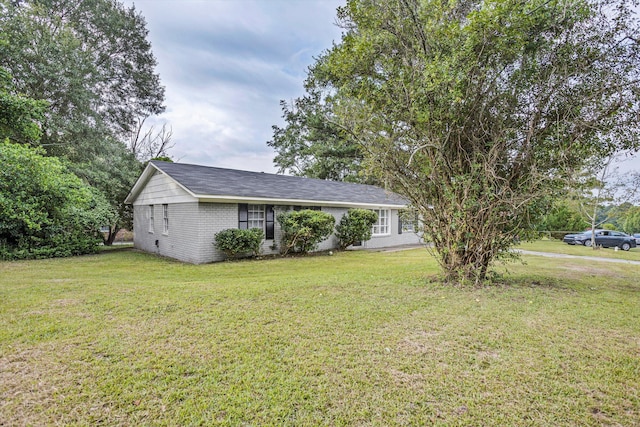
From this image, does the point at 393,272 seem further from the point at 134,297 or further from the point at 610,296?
the point at 134,297

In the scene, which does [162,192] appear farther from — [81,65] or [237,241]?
[81,65]

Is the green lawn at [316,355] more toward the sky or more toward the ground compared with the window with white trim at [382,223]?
more toward the ground

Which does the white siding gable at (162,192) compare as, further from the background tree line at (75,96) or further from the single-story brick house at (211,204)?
the background tree line at (75,96)

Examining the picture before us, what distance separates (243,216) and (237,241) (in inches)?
49.1

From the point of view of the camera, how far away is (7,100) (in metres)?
9.57

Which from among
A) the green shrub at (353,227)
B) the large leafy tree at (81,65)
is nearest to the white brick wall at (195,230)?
the green shrub at (353,227)

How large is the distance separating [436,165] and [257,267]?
6012 millimetres

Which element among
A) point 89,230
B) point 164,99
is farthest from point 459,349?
point 164,99

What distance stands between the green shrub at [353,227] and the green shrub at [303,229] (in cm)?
156

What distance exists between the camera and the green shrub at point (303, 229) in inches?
479

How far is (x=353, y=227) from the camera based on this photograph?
47.2ft

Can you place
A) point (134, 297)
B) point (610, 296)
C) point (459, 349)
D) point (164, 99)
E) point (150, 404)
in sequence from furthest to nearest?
point (164, 99) → point (610, 296) → point (134, 297) → point (459, 349) → point (150, 404)

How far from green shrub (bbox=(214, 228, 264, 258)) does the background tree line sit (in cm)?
667

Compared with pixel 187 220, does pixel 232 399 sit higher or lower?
lower
